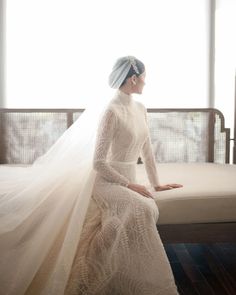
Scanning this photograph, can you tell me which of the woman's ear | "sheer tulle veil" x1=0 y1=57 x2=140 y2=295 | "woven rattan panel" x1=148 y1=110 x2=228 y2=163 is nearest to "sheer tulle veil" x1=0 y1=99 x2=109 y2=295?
"sheer tulle veil" x1=0 y1=57 x2=140 y2=295

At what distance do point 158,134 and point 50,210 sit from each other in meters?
1.54

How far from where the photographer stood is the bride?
1.59m

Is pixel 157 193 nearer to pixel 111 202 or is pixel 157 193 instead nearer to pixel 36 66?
pixel 111 202

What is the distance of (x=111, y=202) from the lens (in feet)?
5.82

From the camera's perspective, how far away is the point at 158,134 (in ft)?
10.2

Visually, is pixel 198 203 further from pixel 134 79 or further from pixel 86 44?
pixel 86 44

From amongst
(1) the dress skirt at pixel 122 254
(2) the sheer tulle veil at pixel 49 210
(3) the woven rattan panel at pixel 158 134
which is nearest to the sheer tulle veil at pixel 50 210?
(2) the sheer tulle veil at pixel 49 210

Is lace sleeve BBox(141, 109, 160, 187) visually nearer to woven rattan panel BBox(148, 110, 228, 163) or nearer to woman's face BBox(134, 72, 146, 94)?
A: woman's face BBox(134, 72, 146, 94)

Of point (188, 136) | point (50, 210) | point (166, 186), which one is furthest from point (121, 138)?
point (188, 136)

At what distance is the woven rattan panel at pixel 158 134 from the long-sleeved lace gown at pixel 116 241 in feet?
3.92

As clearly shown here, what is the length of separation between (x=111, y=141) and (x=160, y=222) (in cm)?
48

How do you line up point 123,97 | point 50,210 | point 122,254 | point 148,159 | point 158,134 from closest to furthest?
point 122,254
point 50,210
point 123,97
point 148,159
point 158,134

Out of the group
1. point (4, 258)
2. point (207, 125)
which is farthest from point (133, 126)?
point (207, 125)

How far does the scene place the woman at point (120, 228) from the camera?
1.62 metres
